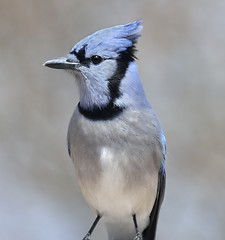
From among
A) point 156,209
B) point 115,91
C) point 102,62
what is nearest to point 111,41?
point 102,62

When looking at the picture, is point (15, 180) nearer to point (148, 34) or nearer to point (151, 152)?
point (148, 34)

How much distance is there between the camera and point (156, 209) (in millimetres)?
2254

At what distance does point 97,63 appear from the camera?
6.25 feet

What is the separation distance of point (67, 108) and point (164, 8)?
105cm

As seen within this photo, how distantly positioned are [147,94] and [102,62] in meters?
1.92

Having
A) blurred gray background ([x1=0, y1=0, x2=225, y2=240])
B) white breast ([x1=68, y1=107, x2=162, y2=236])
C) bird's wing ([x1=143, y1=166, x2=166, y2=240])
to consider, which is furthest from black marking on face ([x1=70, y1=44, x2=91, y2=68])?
blurred gray background ([x1=0, y1=0, x2=225, y2=240])

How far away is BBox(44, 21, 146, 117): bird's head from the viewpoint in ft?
6.11

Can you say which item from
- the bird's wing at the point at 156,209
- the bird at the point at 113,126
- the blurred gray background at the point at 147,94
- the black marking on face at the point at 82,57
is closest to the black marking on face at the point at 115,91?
the bird at the point at 113,126

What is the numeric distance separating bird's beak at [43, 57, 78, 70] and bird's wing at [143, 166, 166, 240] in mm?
579

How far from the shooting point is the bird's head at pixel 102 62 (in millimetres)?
1863

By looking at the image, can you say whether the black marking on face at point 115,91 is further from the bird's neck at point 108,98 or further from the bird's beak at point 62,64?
the bird's beak at point 62,64

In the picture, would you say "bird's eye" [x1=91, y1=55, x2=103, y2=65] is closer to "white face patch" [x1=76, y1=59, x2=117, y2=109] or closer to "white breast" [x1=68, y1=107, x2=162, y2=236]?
"white face patch" [x1=76, y1=59, x2=117, y2=109]

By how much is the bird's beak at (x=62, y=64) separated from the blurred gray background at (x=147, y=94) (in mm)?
1831

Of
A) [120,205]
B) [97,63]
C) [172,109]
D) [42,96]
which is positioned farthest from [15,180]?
[97,63]
